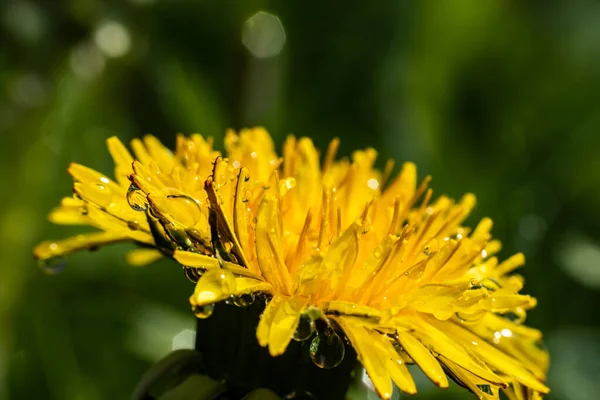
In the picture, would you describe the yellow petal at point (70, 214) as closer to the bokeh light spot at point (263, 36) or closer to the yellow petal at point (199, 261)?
the yellow petal at point (199, 261)

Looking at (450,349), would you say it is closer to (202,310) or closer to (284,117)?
(202,310)

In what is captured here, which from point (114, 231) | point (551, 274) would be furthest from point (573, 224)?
point (114, 231)

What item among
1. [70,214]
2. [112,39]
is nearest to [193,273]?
[70,214]

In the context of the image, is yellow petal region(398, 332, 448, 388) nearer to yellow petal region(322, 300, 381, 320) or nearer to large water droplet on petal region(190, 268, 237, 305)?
yellow petal region(322, 300, 381, 320)

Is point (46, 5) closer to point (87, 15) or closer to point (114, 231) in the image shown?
point (87, 15)

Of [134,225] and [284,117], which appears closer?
[134,225]

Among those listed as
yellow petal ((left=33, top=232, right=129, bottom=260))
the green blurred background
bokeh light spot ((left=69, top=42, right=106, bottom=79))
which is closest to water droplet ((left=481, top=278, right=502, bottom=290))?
yellow petal ((left=33, top=232, right=129, bottom=260))
